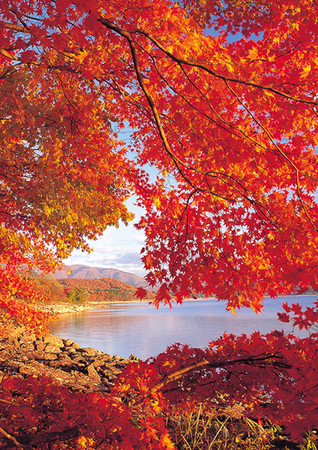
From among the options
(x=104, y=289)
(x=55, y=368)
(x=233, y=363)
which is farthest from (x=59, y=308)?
(x=104, y=289)

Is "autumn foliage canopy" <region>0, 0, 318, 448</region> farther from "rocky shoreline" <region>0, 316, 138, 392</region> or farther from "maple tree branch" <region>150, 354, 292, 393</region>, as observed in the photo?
"rocky shoreline" <region>0, 316, 138, 392</region>

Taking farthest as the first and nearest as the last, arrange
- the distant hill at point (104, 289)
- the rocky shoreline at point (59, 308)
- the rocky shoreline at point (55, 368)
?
the distant hill at point (104, 289), the rocky shoreline at point (59, 308), the rocky shoreline at point (55, 368)

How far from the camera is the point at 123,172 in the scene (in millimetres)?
9047

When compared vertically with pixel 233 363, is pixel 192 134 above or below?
above

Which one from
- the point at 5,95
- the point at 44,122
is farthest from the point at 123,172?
the point at 5,95

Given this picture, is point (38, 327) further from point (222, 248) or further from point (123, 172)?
point (222, 248)

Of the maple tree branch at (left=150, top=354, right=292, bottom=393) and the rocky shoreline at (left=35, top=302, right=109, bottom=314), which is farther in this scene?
the rocky shoreline at (left=35, top=302, right=109, bottom=314)

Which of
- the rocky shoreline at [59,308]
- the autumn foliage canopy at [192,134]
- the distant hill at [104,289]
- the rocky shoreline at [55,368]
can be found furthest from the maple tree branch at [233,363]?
the distant hill at [104,289]

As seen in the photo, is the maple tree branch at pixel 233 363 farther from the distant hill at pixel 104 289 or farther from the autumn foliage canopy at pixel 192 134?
the distant hill at pixel 104 289

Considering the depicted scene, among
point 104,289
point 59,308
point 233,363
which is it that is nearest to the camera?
point 233,363

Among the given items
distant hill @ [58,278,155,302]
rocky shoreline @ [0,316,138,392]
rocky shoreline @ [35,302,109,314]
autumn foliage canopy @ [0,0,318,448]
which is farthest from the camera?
distant hill @ [58,278,155,302]

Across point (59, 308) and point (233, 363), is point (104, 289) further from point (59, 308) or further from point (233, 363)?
point (233, 363)

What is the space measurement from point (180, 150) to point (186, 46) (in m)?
2.06

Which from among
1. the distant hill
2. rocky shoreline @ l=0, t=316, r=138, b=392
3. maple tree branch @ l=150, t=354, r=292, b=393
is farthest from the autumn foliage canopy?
the distant hill
